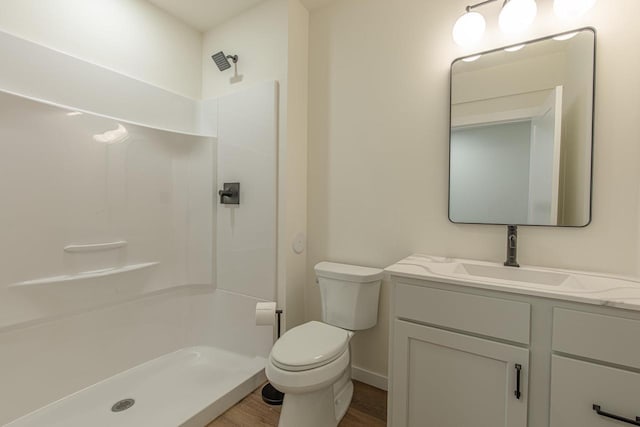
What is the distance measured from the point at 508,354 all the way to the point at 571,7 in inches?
57.2

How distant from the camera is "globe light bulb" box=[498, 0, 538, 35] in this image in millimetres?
1268

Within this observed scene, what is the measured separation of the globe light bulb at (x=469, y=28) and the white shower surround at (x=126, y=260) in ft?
3.58

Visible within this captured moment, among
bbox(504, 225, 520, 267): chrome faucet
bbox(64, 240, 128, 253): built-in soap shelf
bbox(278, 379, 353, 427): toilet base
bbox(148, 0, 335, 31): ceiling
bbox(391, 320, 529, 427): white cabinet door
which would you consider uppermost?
bbox(148, 0, 335, 31): ceiling

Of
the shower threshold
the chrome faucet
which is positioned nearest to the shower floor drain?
the shower threshold

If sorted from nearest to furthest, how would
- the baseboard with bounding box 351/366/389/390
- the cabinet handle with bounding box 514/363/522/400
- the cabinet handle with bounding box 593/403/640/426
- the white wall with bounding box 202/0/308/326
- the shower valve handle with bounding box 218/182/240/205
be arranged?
the cabinet handle with bounding box 593/403/640/426 < the cabinet handle with bounding box 514/363/522/400 < the baseboard with bounding box 351/366/389/390 < the white wall with bounding box 202/0/308/326 < the shower valve handle with bounding box 218/182/240/205

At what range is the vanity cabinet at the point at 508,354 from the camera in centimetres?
89

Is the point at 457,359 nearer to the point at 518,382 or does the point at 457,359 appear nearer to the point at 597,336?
the point at 518,382

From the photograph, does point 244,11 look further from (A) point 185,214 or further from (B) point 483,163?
(B) point 483,163

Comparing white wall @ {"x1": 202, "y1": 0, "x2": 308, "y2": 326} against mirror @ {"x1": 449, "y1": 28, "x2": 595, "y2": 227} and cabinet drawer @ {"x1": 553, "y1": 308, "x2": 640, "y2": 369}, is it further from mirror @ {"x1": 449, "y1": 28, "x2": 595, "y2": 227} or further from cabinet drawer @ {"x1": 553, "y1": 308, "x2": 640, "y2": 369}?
cabinet drawer @ {"x1": 553, "y1": 308, "x2": 640, "y2": 369}

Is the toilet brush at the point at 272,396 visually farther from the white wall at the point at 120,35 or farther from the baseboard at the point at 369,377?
the white wall at the point at 120,35

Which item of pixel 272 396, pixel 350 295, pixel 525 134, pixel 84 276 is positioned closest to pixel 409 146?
pixel 525 134

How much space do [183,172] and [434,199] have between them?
1762 mm

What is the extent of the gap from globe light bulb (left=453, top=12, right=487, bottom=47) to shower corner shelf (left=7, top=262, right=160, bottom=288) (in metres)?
2.31

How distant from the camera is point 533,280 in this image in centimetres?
127
